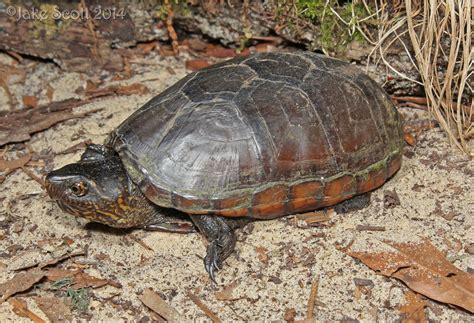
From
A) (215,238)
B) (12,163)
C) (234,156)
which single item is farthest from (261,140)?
(12,163)

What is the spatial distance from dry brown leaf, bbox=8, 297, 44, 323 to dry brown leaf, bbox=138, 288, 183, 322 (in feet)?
1.87

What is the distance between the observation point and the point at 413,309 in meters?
3.27

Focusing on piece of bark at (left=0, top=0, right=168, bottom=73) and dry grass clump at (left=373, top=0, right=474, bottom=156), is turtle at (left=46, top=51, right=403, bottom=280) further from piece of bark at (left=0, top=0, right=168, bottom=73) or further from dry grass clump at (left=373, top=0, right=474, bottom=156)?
piece of bark at (left=0, top=0, right=168, bottom=73)

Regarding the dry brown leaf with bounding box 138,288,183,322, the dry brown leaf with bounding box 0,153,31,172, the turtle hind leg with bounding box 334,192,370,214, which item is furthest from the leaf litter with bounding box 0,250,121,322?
the turtle hind leg with bounding box 334,192,370,214

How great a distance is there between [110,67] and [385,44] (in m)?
2.29

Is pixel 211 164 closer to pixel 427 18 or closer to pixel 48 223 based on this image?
pixel 48 223

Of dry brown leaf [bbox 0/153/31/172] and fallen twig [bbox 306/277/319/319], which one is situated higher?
dry brown leaf [bbox 0/153/31/172]

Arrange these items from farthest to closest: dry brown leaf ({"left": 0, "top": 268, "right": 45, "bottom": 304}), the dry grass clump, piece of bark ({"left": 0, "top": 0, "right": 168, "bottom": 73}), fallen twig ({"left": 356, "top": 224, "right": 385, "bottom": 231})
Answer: piece of bark ({"left": 0, "top": 0, "right": 168, "bottom": 73})
the dry grass clump
fallen twig ({"left": 356, "top": 224, "right": 385, "bottom": 231})
dry brown leaf ({"left": 0, "top": 268, "right": 45, "bottom": 304})

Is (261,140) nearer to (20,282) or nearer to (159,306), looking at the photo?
(159,306)

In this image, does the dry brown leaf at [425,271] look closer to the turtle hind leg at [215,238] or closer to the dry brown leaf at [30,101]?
the turtle hind leg at [215,238]

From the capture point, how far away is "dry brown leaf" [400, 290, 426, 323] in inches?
127

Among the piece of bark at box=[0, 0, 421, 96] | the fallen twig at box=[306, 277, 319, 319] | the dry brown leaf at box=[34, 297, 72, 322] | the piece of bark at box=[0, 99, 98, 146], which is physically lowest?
the fallen twig at box=[306, 277, 319, 319]

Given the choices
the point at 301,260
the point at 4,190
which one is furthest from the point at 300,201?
the point at 4,190

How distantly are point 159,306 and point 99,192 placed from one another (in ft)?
2.47
